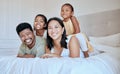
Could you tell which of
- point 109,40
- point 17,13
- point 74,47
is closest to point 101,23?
point 109,40

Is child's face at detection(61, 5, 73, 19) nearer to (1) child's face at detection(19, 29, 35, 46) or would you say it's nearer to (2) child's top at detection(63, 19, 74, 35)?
(2) child's top at detection(63, 19, 74, 35)

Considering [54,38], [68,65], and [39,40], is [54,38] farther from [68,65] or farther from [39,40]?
[68,65]

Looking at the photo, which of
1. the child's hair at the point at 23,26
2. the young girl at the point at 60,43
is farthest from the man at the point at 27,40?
the young girl at the point at 60,43

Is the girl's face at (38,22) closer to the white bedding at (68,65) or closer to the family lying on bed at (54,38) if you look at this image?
the family lying on bed at (54,38)

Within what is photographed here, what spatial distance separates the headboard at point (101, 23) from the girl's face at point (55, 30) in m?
0.15

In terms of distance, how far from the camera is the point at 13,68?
1.43m

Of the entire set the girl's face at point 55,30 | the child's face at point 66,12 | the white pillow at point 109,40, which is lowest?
the white pillow at point 109,40

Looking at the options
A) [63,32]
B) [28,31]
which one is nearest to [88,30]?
[63,32]

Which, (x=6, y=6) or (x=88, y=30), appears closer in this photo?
(x=88, y=30)

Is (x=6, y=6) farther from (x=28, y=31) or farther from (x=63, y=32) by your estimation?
(x=63, y=32)

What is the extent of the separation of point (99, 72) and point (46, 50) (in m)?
0.47

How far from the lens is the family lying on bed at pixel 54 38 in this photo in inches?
58.8

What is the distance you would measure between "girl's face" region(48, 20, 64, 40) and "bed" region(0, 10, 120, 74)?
0.17 meters

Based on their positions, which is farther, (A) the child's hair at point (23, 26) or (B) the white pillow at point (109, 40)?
(A) the child's hair at point (23, 26)
